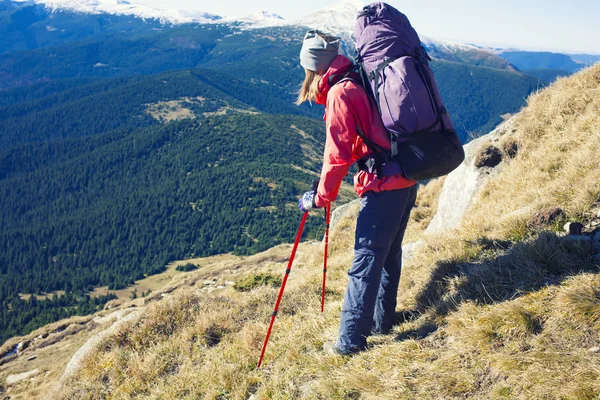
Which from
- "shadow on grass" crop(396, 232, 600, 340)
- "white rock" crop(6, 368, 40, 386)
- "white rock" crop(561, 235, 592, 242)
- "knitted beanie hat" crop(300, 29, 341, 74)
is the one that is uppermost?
"knitted beanie hat" crop(300, 29, 341, 74)

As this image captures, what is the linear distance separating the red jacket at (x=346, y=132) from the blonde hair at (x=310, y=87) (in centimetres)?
7

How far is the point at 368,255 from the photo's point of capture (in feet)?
13.4

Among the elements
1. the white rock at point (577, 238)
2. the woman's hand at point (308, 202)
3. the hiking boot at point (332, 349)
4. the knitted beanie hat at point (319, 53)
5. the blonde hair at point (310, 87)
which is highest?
the knitted beanie hat at point (319, 53)

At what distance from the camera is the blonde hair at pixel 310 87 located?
13.5ft

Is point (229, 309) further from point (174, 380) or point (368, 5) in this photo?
point (368, 5)

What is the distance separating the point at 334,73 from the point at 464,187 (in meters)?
6.48

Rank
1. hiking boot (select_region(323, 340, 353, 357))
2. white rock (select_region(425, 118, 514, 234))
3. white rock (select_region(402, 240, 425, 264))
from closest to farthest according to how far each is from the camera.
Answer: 1. hiking boot (select_region(323, 340, 353, 357))
2. white rock (select_region(402, 240, 425, 264))
3. white rock (select_region(425, 118, 514, 234))

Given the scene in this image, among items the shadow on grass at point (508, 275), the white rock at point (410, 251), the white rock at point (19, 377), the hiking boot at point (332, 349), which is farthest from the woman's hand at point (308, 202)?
the white rock at point (19, 377)

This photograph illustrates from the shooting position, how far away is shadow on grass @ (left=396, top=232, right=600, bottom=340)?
4113 mm

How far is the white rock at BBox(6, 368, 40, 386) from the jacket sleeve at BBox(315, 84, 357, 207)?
11934mm

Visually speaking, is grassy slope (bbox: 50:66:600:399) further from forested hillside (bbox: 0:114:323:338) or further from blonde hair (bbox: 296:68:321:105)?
forested hillside (bbox: 0:114:323:338)

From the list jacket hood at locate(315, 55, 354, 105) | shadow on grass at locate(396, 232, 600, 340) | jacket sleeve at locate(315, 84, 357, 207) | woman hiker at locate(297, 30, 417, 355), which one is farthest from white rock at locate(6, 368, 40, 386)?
jacket hood at locate(315, 55, 354, 105)

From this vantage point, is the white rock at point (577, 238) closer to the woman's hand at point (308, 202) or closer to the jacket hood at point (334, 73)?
the woman's hand at point (308, 202)

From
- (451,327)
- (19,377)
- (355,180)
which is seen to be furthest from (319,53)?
(19,377)
